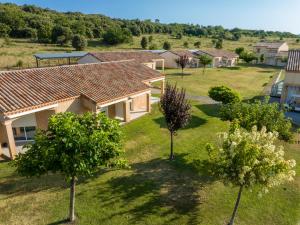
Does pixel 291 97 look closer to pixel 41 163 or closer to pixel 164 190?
pixel 164 190

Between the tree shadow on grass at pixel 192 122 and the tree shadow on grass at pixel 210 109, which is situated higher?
the tree shadow on grass at pixel 192 122

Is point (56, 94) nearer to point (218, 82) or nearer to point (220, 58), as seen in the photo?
point (218, 82)

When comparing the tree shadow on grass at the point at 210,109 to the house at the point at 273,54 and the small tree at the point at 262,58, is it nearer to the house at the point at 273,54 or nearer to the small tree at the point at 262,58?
the house at the point at 273,54

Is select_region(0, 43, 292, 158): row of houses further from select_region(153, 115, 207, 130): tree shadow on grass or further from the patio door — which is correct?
select_region(153, 115, 207, 130): tree shadow on grass

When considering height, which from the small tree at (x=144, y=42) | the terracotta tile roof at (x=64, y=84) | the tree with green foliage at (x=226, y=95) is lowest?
the tree with green foliage at (x=226, y=95)

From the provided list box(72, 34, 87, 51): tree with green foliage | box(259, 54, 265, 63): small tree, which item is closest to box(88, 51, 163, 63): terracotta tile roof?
box(72, 34, 87, 51): tree with green foliage

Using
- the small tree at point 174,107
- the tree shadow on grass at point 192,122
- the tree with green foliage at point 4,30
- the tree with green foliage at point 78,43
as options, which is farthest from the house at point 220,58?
the tree with green foliage at point 4,30

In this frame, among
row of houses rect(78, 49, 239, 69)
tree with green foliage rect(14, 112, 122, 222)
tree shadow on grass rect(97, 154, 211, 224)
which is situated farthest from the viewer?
row of houses rect(78, 49, 239, 69)

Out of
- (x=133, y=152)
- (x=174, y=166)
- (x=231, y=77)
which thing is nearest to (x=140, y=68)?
(x=133, y=152)
